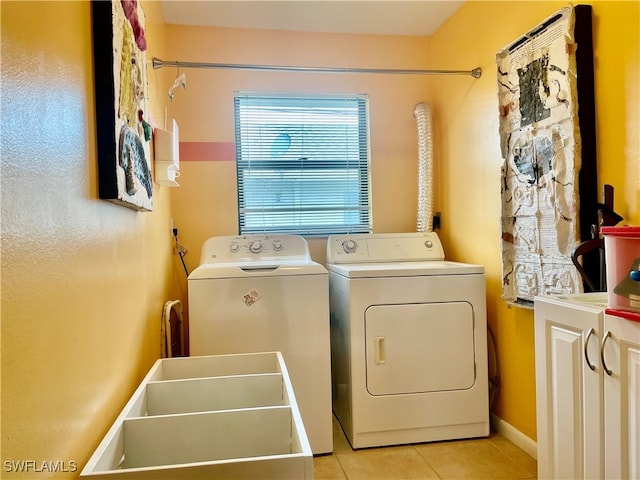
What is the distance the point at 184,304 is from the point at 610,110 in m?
2.57

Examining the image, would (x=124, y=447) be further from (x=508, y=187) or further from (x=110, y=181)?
(x=508, y=187)

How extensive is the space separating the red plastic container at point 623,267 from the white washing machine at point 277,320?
129 centimetres

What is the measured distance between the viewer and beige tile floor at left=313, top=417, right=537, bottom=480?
80.7 inches

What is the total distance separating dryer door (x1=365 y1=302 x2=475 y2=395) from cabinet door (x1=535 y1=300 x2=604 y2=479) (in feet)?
2.57

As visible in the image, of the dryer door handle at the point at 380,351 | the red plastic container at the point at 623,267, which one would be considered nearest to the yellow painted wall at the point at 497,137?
the red plastic container at the point at 623,267

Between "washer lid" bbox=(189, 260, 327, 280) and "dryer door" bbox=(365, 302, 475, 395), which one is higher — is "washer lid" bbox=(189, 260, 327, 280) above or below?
above

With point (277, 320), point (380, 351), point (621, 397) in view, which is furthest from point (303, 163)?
point (621, 397)

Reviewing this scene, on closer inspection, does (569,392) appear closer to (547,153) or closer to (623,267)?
(623,267)

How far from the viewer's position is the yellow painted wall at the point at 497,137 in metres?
1.59

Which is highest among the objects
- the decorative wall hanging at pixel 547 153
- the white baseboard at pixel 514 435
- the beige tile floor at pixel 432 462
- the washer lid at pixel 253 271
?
the decorative wall hanging at pixel 547 153

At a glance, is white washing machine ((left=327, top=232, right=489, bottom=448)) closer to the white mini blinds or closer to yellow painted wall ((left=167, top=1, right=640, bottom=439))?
yellow painted wall ((left=167, top=1, right=640, bottom=439))

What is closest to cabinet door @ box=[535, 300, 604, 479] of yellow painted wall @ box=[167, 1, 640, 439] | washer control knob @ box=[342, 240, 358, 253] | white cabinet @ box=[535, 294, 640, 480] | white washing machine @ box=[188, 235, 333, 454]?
white cabinet @ box=[535, 294, 640, 480]

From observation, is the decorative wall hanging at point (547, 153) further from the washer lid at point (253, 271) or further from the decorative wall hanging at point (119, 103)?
the decorative wall hanging at point (119, 103)

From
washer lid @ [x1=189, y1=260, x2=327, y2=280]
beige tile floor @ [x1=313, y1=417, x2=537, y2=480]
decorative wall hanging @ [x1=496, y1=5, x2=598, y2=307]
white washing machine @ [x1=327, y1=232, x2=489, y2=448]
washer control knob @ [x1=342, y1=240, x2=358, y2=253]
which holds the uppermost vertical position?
decorative wall hanging @ [x1=496, y1=5, x2=598, y2=307]
